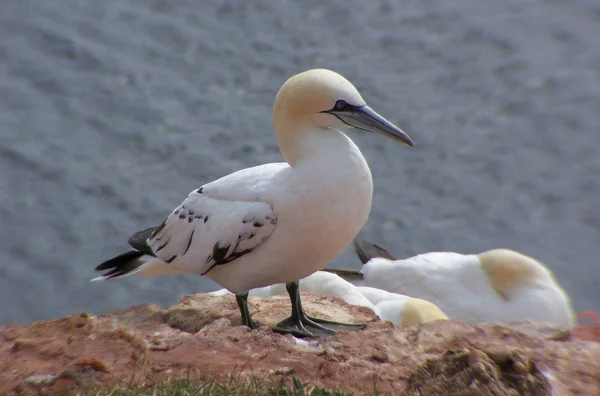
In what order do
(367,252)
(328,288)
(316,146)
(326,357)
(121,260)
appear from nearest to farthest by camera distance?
(326,357) < (316,146) < (121,260) < (328,288) < (367,252)

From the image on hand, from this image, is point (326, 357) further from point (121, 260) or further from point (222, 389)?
point (121, 260)

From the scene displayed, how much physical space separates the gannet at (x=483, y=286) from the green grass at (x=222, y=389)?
3.29 m

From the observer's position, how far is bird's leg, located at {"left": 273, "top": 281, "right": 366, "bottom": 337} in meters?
5.29

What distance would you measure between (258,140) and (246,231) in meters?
5.44

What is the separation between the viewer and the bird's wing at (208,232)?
5145 mm

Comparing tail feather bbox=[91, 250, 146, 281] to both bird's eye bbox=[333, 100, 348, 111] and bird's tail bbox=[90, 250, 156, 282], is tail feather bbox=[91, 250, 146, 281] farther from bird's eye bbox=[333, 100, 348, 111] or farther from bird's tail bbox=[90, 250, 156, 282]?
bird's eye bbox=[333, 100, 348, 111]

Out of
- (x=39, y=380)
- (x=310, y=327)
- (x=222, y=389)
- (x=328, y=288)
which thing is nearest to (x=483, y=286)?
(x=328, y=288)

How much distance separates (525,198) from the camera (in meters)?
10.3

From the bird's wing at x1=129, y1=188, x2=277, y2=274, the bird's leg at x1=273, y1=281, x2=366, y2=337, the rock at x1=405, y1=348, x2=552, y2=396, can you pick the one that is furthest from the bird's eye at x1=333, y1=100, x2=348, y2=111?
the rock at x1=405, y1=348, x2=552, y2=396

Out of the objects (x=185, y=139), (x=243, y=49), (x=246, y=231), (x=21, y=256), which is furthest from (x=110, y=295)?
(x=246, y=231)

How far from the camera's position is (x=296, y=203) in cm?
502

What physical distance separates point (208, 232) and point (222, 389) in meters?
1.81

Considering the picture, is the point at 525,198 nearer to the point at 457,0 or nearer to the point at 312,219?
the point at 457,0

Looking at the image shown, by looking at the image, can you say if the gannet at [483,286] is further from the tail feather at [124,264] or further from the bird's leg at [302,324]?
the tail feather at [124,264]
